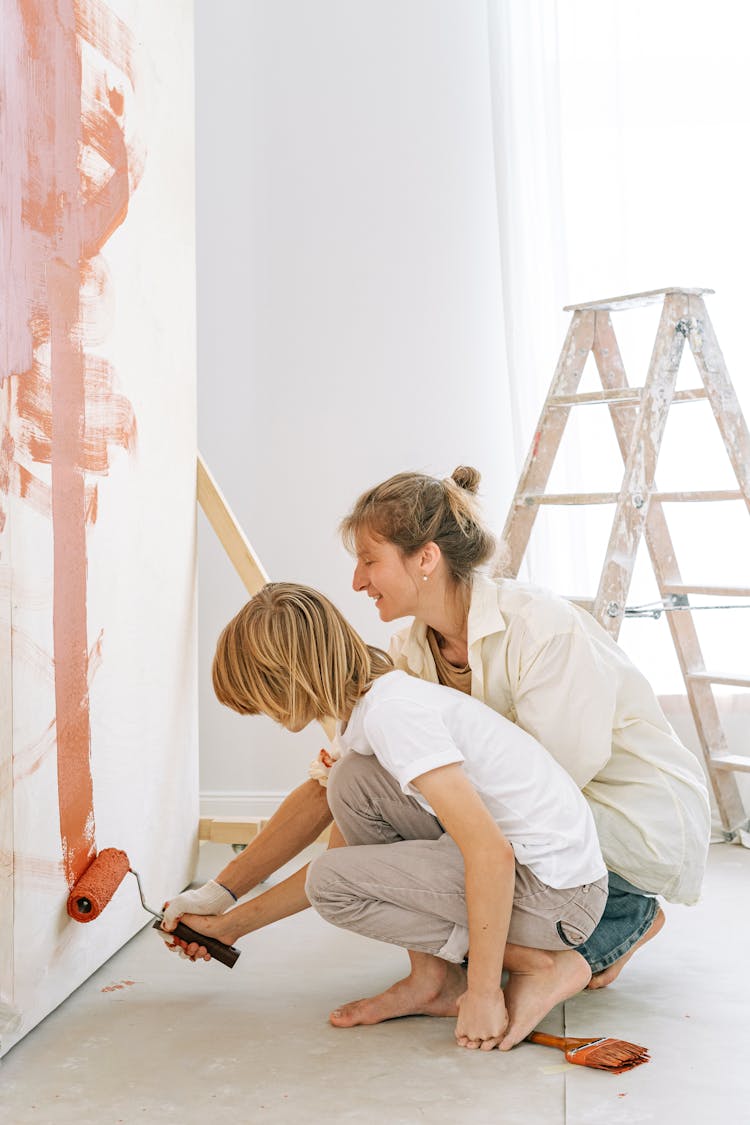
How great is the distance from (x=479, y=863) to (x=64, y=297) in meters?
1.06

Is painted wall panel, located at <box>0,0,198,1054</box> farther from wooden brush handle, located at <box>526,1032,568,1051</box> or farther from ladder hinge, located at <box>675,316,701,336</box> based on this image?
ladder hinge, located at <box>675,316,701,336</box>

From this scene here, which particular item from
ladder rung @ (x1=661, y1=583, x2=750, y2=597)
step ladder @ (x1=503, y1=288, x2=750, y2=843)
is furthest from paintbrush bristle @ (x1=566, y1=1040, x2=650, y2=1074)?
ladder rung @ (x1=661, y1=583, x2=750, y2=597)

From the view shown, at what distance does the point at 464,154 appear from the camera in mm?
3172

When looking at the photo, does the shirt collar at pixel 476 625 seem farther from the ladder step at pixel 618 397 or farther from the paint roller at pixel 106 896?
the ladder step at pixel 618 397

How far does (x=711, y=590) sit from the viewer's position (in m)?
2.83

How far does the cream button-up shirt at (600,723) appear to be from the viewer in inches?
70.2

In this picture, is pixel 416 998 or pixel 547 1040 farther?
pixel 416 998

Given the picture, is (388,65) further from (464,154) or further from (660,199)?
(660,199)

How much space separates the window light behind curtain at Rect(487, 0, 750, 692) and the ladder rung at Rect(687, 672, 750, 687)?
0.24m

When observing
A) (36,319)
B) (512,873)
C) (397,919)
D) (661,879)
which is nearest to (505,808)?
(512,873)

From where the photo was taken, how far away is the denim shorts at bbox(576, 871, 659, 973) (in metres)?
1.79

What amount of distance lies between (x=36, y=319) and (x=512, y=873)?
1.04m

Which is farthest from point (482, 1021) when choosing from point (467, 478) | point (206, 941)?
point (467, 478)

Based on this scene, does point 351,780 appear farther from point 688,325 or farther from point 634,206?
point 634,206
